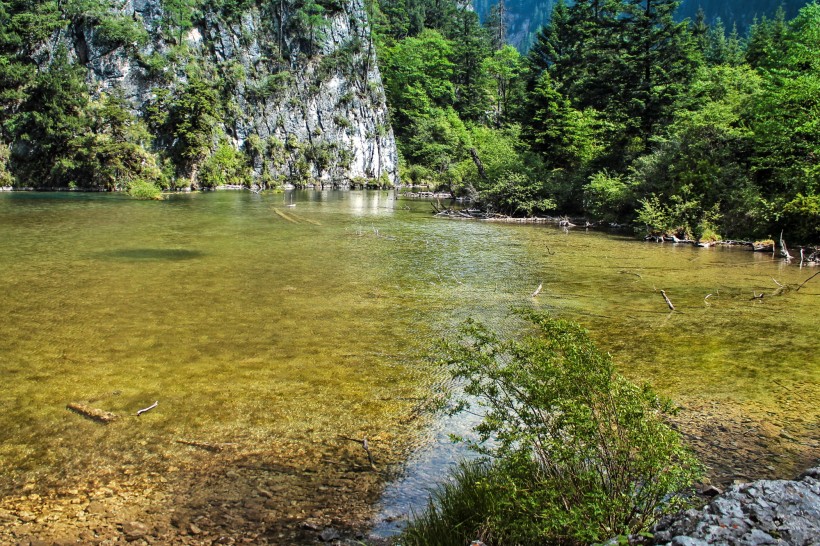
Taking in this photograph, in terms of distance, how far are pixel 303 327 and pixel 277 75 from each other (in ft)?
236

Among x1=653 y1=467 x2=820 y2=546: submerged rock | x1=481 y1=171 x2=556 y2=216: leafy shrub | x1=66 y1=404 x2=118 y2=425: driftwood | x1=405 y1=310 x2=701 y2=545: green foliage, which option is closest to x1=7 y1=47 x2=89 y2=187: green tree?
x1=481 y1=171 x2=556 y2=216: leafy shrub

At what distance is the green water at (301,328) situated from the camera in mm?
6172

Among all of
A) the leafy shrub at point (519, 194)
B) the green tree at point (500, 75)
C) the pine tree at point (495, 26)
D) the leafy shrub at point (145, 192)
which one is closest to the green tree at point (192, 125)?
the leafy shrub at point (145, 192)

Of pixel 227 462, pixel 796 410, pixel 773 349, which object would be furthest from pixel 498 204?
pixel 227 462

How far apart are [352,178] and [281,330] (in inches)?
2761

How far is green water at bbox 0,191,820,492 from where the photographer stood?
617cm

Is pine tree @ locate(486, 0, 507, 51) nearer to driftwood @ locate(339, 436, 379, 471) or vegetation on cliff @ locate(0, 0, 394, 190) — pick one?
vegetation on cliff @ locate(0, 0, 394, 190)

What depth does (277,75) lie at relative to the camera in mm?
73875

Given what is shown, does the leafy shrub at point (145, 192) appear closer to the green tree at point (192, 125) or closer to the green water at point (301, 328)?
the green tree at point (192, 125)

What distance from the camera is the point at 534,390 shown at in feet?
13.5

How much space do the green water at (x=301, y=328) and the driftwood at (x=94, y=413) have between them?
0.15 metres

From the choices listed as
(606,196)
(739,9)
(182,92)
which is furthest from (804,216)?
(739,9)

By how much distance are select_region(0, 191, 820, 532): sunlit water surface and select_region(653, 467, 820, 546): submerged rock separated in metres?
3.44

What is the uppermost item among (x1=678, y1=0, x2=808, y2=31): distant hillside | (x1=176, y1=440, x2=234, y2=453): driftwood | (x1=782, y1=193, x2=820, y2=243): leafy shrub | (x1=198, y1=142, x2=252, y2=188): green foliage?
(x1=678, y1=0, x2=808, y2=31): distant hillside
